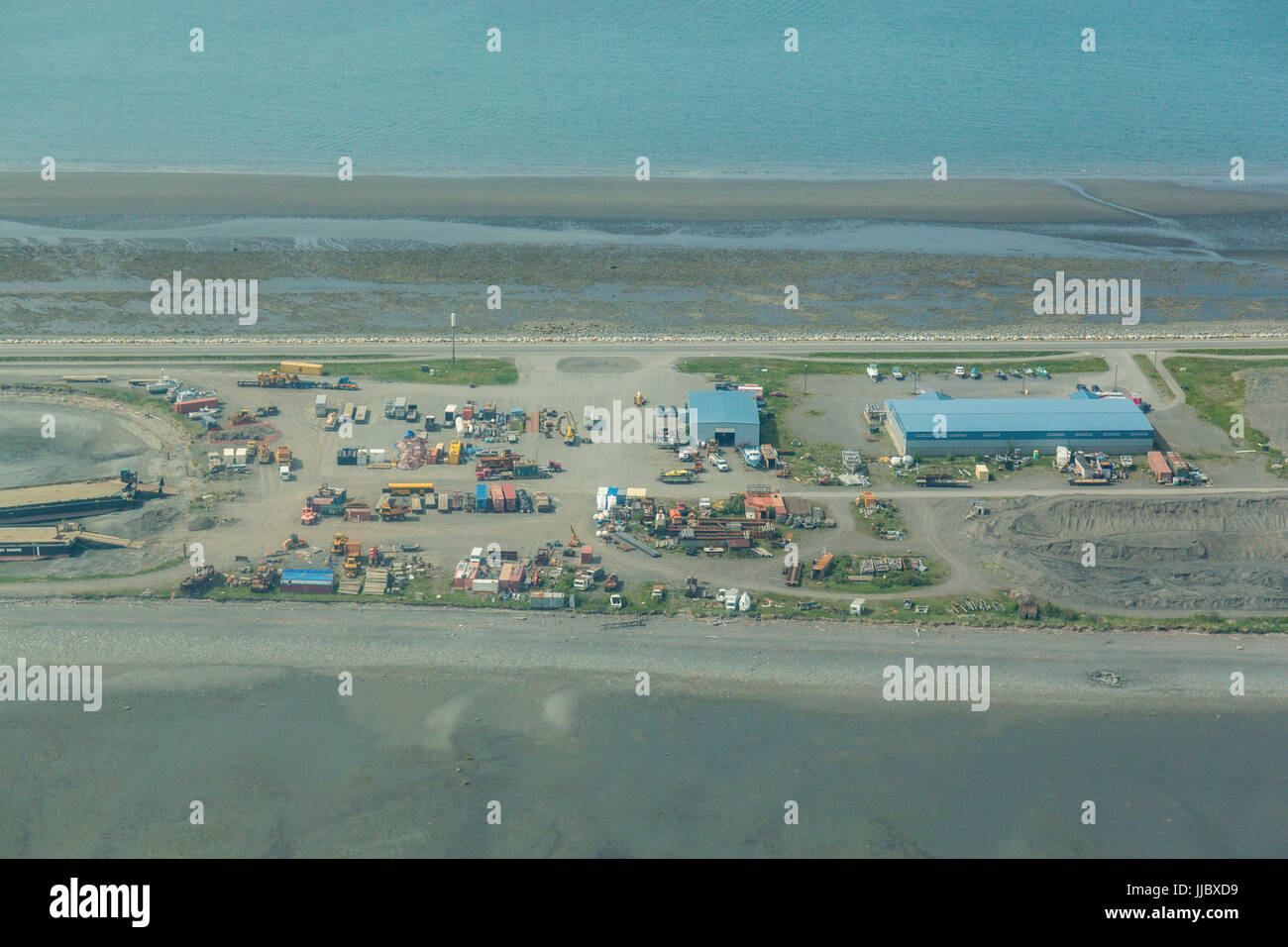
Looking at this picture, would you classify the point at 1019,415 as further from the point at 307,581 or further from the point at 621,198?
the point at 621,198

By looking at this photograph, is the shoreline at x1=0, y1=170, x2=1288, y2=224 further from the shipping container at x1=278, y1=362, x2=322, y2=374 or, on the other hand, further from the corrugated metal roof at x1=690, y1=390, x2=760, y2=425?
the corrugated metal roof at x1=690, y1=390, x2=760, y2=425

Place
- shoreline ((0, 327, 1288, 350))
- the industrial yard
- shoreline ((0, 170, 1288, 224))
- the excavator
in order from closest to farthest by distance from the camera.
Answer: the industrial yard < the excavator < shoreline ((0, 327, 1288, 350)) < shoreline ((0, 170, 1288, 224))

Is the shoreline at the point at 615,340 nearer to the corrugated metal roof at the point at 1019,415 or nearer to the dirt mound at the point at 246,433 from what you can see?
the corrugated metal roof at the point at 1019,415

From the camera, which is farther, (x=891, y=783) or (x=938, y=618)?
(x=938, y=618)

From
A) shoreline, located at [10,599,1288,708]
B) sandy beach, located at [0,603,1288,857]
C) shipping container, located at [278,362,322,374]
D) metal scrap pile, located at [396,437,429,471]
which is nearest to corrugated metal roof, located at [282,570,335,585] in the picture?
shoreline, located at [10,599,1288,708]

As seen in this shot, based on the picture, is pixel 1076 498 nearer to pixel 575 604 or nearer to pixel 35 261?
pixel 575 604

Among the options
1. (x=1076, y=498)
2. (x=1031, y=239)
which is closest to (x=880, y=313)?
(x=1031, y=239)

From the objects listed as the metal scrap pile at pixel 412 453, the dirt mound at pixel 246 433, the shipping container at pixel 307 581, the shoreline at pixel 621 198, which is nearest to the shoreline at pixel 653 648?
the shipping container at pixel 307 581
